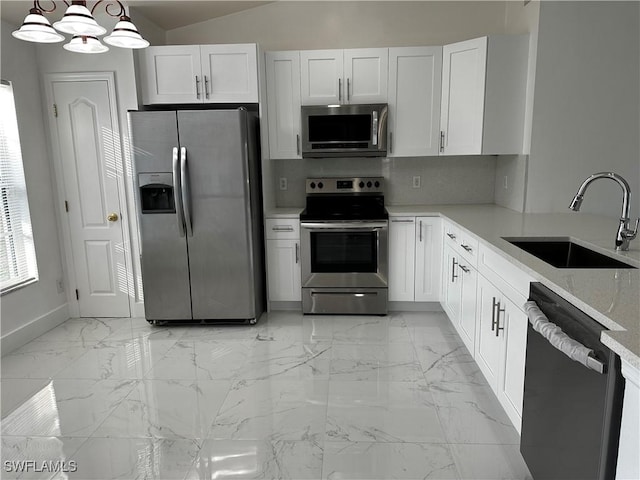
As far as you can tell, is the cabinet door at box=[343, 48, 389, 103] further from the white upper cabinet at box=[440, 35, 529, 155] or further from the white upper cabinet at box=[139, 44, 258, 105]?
the white upper cabinet at box=[139, 44, 258, 105]

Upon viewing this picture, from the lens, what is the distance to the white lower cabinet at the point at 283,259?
12.5 ft

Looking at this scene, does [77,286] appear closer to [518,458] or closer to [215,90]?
[215,90]

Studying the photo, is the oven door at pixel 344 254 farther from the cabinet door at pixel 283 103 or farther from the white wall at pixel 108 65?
the white wall at pixel 108 65

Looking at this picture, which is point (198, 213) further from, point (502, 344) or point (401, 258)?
point (502, 344)

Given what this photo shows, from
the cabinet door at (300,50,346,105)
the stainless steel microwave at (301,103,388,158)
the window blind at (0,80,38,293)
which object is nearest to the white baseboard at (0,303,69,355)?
the window blind at (0,80,38,293)

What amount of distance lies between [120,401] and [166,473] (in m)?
0.78

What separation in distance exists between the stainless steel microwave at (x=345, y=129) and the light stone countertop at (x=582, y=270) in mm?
631

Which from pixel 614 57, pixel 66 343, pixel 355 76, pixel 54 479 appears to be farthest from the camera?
pixel 355 76

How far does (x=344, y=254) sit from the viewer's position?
3.76 m

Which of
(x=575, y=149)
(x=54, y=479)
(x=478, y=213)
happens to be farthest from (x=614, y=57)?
(x=54, y=479)

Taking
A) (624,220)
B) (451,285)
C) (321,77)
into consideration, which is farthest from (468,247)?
(321,77)

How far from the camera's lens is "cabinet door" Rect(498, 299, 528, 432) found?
187 centimetres

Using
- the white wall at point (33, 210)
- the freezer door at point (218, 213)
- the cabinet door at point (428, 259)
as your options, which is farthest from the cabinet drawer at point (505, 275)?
the white wall at point (33, 210)

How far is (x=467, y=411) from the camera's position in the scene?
2.38 meters
